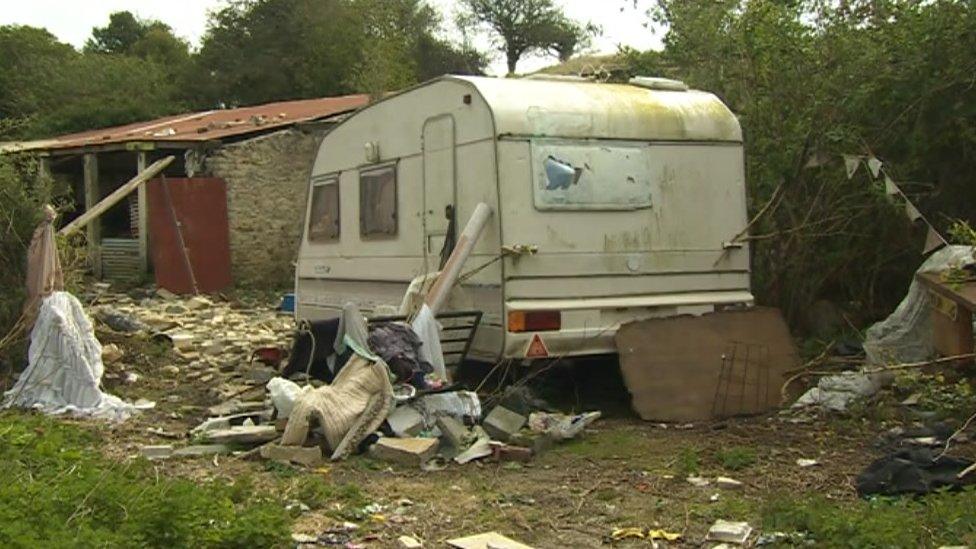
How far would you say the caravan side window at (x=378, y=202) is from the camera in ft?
29.6

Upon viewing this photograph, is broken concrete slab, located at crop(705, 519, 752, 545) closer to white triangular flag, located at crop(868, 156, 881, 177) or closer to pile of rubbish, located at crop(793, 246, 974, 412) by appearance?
pile of rubbish, located at crop(793, 246, 974, 412)

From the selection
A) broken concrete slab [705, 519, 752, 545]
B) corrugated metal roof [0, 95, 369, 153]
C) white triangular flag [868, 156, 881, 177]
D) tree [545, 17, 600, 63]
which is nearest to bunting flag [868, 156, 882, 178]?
white triangular flag [868, 156, 881, 177]

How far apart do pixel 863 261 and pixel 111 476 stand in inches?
282

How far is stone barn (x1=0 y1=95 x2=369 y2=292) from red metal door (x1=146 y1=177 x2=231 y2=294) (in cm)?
2

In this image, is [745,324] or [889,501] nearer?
[889,501]

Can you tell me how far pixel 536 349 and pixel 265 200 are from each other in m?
12.2

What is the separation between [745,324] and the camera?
806 centimetres

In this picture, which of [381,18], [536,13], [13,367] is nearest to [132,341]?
[13,367]

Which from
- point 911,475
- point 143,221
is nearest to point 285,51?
point 143,221

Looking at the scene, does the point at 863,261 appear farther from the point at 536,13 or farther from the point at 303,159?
the point at 536,13

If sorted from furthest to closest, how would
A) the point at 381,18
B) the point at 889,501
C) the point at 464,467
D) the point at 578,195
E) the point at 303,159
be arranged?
the point at 381,18
the point at 303,159
the point at 578,195
the point at 464,467
the point at 889,501

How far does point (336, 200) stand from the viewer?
9.99 m

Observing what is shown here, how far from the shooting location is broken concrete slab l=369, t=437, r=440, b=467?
21.5ft

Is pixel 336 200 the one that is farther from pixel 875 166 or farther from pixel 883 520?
pixel 883 520
